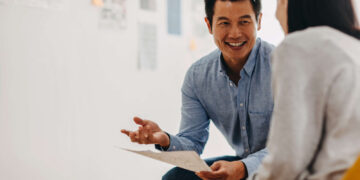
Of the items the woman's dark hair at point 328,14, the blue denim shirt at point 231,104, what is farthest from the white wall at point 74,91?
the woman's dark hair at point 328,14

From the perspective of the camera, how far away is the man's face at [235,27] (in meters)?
1.22

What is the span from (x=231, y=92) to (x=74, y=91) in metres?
0.80

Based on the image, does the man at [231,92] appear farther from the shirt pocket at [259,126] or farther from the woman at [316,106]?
the woman at [316,106]

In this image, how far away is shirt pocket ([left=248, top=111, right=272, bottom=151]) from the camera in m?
1.24

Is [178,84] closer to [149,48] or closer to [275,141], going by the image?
[149,48]

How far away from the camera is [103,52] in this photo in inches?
72.4

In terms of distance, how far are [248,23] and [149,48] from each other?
0.93 meters

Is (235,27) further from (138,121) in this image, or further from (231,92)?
(138,121)

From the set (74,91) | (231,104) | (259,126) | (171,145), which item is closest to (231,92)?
(231,104)

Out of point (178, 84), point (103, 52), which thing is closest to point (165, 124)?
point (178, 84)

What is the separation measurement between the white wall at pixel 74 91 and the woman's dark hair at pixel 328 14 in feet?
3.94

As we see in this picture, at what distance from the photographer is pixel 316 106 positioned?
1.98 feet

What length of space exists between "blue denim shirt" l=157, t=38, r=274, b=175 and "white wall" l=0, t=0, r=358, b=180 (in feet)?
1.96

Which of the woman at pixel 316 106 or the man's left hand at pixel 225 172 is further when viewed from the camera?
the man's left hand at pixel 225 172
